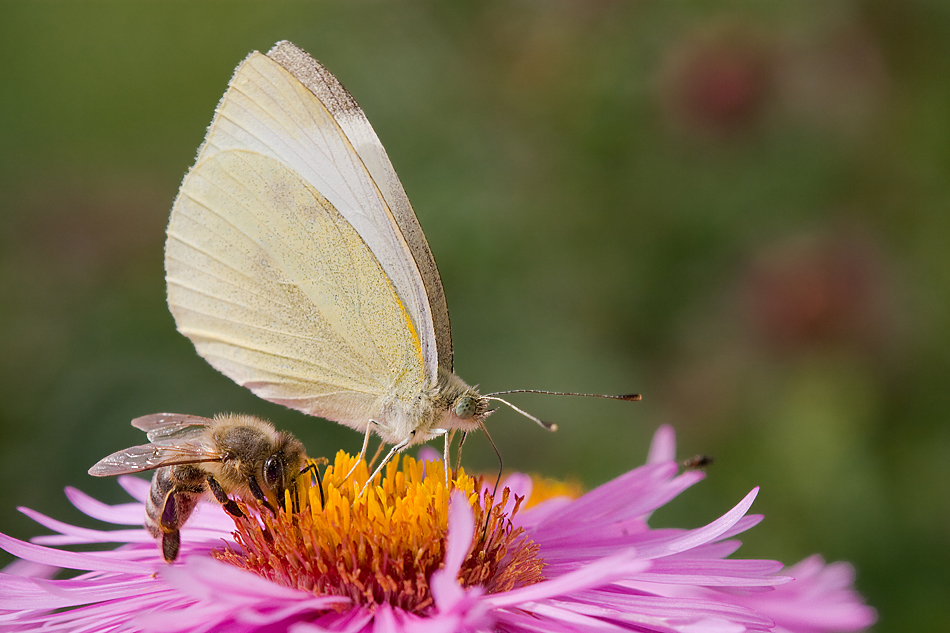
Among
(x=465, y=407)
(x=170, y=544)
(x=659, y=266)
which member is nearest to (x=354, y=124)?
(x=465, y=407)

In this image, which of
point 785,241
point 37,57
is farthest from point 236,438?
point 37,57

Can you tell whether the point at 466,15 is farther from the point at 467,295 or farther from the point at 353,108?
the point at 353,108

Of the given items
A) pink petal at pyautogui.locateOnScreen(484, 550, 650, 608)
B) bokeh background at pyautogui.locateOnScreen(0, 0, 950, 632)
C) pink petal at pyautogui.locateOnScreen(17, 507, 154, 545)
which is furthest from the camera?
bokeh background at pyautogui.locateOnScreen(0, 0, 950, 632)

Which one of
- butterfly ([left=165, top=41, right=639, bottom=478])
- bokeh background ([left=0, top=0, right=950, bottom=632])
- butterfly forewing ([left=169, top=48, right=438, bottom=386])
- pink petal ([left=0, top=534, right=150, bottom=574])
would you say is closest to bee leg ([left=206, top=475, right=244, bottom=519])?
pink petal ([left=0, top=534, right=150, bottom=574])

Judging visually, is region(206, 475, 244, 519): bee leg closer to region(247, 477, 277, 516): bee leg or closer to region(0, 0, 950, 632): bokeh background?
region(247, 477, 277, 516): bee leg

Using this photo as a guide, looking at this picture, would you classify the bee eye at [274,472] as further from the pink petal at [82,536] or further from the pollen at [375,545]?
the pink petal at [82,536]

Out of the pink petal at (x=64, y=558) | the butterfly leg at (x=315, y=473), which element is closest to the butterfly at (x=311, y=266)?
the butterfly leg at (x=315, y=473)
